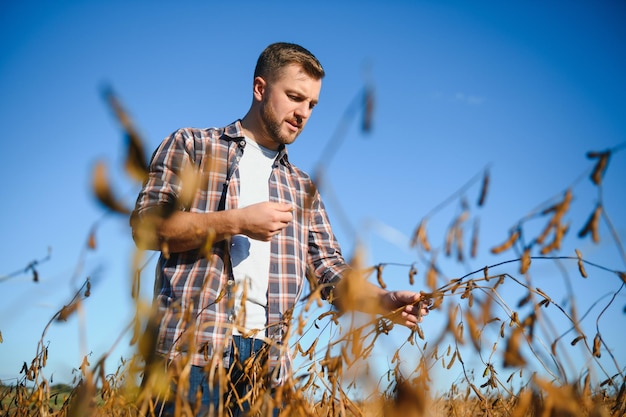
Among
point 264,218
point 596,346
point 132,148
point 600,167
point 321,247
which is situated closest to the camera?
point 132,148

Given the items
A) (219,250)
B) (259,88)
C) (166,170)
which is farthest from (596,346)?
(259,88)

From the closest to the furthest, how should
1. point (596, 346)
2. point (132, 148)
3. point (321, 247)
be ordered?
point (132, 148) → point (596, 346) → point (321, 247)

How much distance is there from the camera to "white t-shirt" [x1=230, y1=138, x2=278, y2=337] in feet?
7.37

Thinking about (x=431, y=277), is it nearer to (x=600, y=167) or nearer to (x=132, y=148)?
(x=600, y=167)

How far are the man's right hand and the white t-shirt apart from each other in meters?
0.44

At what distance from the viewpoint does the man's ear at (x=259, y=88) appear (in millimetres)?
2844

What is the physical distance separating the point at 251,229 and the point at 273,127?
1.13 meters

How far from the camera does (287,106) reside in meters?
2.71

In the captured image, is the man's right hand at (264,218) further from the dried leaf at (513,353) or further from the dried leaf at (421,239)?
the dried leaf at (513,353)

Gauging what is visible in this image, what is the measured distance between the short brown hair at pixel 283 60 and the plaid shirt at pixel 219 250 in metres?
0.45

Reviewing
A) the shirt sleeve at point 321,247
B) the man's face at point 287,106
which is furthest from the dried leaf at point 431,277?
the man's face at point 287,106

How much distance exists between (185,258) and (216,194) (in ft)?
1.17

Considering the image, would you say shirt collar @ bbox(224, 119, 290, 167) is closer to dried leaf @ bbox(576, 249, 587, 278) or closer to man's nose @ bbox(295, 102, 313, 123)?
man's nose @ bbox(295, 102, 313, 123)

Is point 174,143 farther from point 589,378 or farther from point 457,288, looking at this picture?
point 589,378
